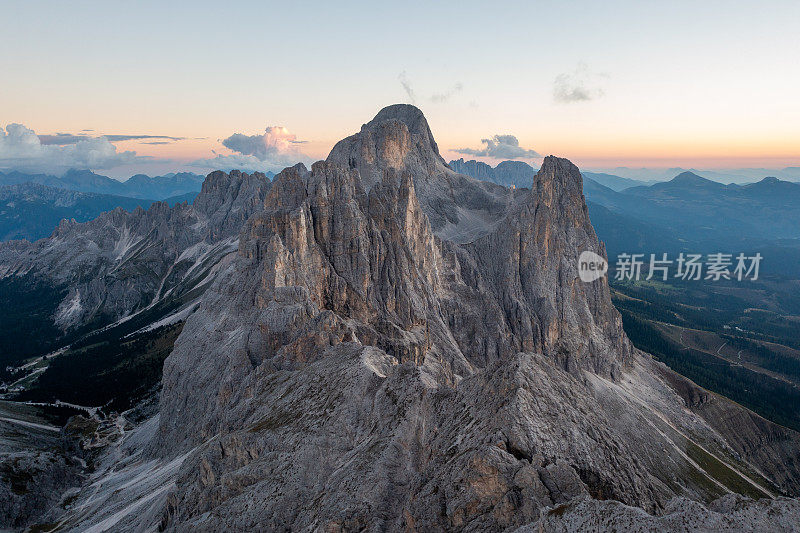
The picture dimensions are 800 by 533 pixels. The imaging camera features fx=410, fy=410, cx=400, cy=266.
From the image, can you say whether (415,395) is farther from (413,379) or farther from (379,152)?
(379,152)

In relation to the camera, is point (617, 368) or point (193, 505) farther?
point (617, 368)

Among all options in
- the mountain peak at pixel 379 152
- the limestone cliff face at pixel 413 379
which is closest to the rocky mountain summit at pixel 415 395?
the limestone cliff face at pixel 413 379

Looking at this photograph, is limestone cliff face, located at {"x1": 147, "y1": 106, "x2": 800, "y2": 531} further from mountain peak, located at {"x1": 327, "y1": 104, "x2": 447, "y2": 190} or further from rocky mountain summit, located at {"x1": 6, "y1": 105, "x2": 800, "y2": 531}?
mountain peak, located at {"x1": 327, "y1": 104, "x2": 447, "y2": 190}

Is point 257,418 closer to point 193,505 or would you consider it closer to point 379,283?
point 193,505

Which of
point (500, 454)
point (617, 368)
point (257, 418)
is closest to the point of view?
point (500, 454)

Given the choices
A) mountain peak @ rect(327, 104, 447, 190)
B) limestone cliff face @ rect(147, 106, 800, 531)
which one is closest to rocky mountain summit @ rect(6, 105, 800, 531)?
limestone cliff face @ rect(147, 106, 800, 531)

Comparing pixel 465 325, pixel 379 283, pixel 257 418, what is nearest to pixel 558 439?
pixel 257 418

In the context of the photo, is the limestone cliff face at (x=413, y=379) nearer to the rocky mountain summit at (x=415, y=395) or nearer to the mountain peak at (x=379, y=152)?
the rocky mountain summit at (x=415, y=395)
